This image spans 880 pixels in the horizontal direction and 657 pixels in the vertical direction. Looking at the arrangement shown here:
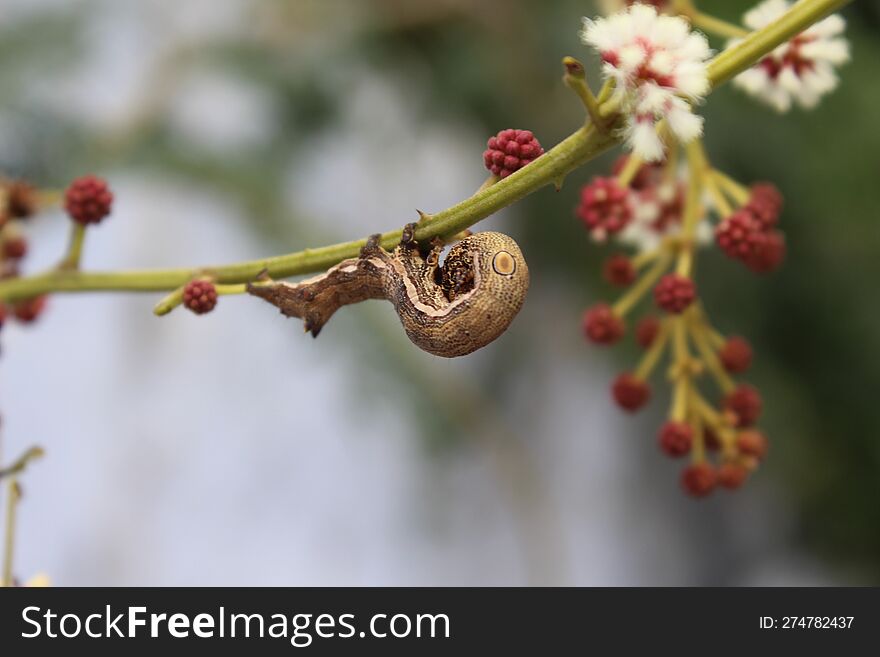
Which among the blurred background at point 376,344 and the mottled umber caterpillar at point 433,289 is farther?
the blurred background at point 376,344

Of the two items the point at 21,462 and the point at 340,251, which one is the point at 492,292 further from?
the point at 21,462

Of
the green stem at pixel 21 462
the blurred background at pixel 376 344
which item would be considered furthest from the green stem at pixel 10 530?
the blurred background at pixel 376 344

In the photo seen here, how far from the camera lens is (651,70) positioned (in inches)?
11.2

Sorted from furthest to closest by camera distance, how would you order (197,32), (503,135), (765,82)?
(197,32) < (765,82) < (503,135)

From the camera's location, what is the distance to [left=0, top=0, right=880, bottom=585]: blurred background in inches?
39.4

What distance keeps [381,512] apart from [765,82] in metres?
1.20

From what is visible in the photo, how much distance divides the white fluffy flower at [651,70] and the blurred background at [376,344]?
59 centimetres

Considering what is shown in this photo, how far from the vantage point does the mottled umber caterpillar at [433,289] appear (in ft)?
0.97

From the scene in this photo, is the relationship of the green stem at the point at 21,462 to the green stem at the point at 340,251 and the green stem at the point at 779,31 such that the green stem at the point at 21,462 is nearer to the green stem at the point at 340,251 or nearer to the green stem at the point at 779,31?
the green stem at the point at 340,251

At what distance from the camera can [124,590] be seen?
534mm

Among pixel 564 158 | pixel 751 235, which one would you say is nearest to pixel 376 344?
pixel 751 235

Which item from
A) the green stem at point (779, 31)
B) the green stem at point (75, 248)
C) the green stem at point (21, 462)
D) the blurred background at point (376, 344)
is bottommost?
the green stem at point (21, 462)

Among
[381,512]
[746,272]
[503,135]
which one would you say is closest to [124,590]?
[503,135]

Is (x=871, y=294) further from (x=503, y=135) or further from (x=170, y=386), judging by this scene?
(x=170, y=386)
